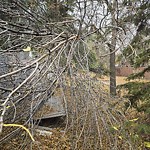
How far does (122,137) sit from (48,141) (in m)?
4.58

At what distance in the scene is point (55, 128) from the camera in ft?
23.9

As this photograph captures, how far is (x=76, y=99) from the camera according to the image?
269 cm

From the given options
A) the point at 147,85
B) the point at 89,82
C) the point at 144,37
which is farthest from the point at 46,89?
the point at 144,37

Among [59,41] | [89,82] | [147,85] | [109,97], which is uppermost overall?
[59,41]

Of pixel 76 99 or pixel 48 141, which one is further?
pixel 48 141

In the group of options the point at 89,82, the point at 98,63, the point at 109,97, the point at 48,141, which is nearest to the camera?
the point at 89,82

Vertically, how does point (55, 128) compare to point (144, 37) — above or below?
below

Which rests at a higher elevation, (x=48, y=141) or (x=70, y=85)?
(x=70, y=85)

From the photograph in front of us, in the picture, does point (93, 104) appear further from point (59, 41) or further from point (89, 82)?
point (59, 41)

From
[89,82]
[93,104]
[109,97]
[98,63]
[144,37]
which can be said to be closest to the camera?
[93,104]

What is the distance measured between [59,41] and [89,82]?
67cm

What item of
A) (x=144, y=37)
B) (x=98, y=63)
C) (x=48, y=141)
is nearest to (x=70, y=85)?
(x=98, y=63)

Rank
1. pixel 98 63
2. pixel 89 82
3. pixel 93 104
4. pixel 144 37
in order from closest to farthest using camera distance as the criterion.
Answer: pixel 93 104 < pixel 89 82 < pixel 98 63 < pixel 144 37

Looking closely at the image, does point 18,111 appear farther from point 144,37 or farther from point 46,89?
point 144,37
